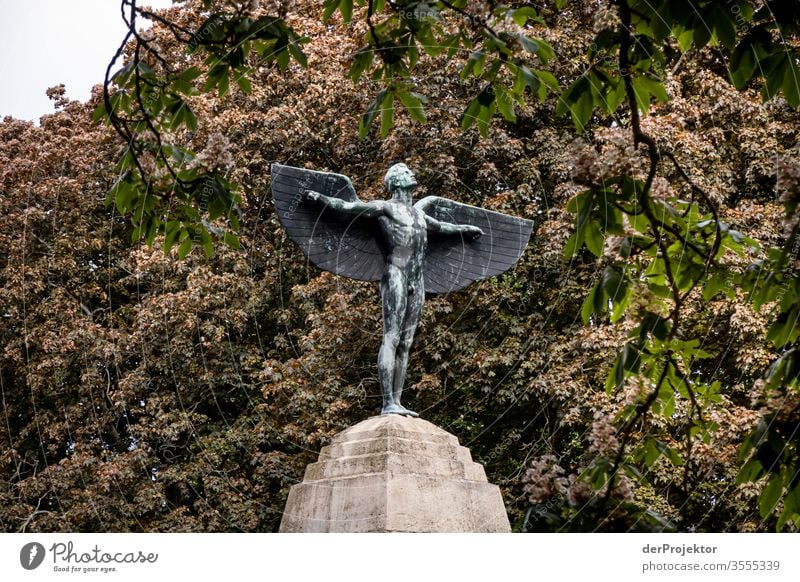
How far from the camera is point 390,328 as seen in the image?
9.07 meters

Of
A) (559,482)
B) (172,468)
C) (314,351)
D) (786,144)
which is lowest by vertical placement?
(172,468)

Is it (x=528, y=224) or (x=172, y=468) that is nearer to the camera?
(x=528, y=224)

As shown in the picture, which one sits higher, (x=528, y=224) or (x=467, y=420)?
(x=528, y=224)

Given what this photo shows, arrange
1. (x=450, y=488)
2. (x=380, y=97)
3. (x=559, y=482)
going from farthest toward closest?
1. (x=450, y=488)
2. (x=380, y=97)
3. (x=559, y=482)

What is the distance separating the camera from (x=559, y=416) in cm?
1555

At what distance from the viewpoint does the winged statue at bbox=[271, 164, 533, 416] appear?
8961 millimetres

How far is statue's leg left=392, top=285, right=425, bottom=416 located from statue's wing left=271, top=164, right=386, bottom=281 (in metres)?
0.48

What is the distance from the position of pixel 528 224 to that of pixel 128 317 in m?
11.5

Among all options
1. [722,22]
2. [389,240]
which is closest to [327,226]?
[389,240]

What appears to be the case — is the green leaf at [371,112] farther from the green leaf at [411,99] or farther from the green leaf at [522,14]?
the green leaf at [522,14]

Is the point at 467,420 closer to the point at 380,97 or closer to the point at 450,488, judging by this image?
the point at 450,488

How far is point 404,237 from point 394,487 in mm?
2477

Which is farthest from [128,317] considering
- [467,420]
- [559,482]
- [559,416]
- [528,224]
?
[559,482]
